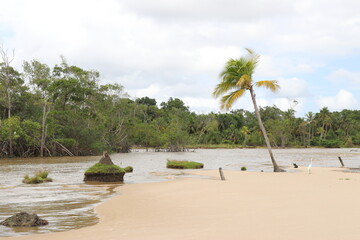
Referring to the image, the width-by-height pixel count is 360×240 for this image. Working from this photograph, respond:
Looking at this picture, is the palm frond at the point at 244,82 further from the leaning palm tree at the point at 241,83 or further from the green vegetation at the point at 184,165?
the green vegetation at the point at 184,165

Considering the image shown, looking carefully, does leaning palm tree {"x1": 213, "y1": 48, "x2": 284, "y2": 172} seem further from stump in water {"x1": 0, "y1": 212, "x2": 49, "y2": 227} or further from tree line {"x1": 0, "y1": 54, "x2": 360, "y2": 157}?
tree line {"x1": 0, "y1": 54, "x2": 360, "y2": 157}

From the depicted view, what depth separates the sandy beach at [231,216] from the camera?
7.39 meters

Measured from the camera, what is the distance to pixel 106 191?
642 inches

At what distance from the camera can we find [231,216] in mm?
9156

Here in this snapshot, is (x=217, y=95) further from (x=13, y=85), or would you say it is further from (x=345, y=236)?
(x=13, y=85)

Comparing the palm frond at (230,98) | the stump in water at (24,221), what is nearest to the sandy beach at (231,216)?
the stump in water at (24,221)

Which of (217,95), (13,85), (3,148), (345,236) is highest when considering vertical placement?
(13,85)

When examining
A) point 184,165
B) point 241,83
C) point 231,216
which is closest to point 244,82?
point 241,83

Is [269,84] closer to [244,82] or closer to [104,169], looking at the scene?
[244,82]

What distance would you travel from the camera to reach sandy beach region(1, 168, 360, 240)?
739 cm

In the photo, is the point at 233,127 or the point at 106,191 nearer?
the point at 106,191

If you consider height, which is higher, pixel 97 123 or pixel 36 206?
pixel 97 123

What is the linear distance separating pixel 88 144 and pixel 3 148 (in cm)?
1192

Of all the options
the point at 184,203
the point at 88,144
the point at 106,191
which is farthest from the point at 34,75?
the point at 184,203
